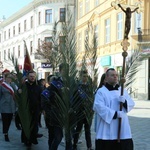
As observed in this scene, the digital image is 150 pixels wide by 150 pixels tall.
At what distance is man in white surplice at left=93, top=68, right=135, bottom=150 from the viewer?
15.8 ft

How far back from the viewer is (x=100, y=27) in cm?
2989

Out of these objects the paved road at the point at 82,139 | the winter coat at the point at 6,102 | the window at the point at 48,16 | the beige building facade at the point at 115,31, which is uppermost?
the window at the point at 48,16

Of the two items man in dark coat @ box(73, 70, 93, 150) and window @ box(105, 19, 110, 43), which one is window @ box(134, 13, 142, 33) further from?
man in dark coat @ box(73, 70, 93, 150)

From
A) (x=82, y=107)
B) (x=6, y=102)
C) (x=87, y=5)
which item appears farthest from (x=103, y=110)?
(x=87, y=5)

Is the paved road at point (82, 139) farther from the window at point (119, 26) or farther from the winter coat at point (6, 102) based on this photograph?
the window at point (119, 26)

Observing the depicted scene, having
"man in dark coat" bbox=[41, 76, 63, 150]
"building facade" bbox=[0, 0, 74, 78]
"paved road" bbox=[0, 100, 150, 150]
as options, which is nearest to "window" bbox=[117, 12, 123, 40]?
"building facade" bbox=[0, 0, 74, 78]

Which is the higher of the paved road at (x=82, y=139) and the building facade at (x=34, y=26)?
the building facade at (x=34, y=26)

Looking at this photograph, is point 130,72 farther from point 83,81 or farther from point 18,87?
point 18,87

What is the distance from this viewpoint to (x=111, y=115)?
4.77 m

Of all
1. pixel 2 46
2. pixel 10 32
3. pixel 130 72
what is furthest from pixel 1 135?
pixel 2 46

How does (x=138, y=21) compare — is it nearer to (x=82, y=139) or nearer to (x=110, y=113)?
(x=82, y=139)

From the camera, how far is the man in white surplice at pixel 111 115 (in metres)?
4.80

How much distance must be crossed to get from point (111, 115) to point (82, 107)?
1.81m

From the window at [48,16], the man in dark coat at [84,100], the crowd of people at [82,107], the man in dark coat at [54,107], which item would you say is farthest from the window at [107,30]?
the man in dark coat at [54,107]
